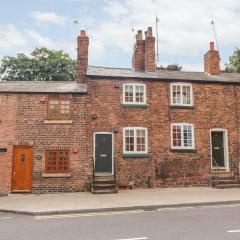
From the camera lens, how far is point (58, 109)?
19453 millimetres

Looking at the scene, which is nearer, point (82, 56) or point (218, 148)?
point (82, 56)

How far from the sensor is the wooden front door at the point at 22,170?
18.5 m

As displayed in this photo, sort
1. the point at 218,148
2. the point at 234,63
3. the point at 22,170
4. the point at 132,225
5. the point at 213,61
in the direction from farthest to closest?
the point at 234,63 < the point at 213,61 < the point at 218,148 < the point at 22,170 < the point at 132,225

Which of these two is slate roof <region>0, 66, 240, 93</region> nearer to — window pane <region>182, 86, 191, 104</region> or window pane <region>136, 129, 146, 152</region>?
window pane <region>182, 86, 191, 104</region>

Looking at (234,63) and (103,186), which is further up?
(234,63)

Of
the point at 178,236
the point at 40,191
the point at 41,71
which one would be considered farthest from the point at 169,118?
the point at 41,71

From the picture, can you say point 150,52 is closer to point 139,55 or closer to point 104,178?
point 139,55

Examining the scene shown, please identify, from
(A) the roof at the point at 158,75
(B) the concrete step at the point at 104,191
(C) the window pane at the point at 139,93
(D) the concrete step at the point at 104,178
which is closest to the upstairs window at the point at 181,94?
(A) the roof at the point at 158,75

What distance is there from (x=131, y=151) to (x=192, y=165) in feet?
12.6

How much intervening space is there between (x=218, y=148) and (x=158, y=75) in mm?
6004

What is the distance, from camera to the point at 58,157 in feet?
62.4

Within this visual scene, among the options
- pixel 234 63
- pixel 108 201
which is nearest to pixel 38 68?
pixel 234 63

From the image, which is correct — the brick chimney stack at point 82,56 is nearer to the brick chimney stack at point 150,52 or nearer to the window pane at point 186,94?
the brick chimney stack at point 150,52

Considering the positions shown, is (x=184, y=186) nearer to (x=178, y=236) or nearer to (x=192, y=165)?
(x=192, y=165)
